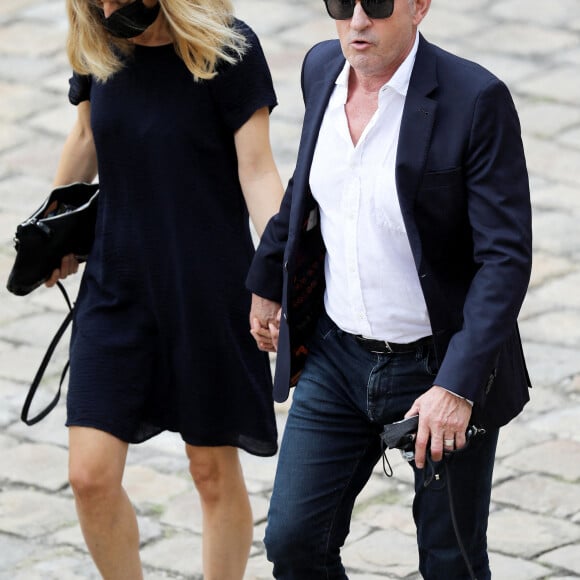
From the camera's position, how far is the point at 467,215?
10.5ft

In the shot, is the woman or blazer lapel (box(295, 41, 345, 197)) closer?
blazer lapel (box(295, 41, 345, 197))

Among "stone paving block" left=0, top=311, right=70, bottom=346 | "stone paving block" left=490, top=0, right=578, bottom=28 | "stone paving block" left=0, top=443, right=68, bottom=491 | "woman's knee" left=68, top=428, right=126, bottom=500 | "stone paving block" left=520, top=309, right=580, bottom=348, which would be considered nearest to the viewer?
"woman's knee" left=68, top=428, right=126, bottom=500

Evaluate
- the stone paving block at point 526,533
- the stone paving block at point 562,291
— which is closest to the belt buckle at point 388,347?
the stone paving block at point 526,533

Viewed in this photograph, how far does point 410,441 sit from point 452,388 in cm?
16

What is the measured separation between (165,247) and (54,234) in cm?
34

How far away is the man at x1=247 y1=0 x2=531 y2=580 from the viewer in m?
3.12

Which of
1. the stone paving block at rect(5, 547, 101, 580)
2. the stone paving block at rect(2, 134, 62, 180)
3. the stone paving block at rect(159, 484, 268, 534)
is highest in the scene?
the stone paving block at rect(5, 547, 101, 580)

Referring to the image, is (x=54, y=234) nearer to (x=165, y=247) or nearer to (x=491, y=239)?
(x=165, y=247)

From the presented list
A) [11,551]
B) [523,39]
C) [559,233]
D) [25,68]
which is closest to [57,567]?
[11,551]

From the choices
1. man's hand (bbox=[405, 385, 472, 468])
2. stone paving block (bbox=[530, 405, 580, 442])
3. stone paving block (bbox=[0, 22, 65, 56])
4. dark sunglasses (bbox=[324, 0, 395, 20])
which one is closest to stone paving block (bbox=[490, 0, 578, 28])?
stone paving block (bbox=[0, 22, 65, 56])

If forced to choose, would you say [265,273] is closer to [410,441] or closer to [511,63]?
[410,441]

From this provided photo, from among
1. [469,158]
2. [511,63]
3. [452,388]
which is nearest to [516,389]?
[452,388]

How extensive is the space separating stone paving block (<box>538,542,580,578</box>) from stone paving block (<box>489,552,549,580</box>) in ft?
0.13

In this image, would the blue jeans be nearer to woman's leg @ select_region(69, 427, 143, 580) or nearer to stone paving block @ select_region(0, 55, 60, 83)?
woman's leg @ select_region(69, 427, 143, 580)
